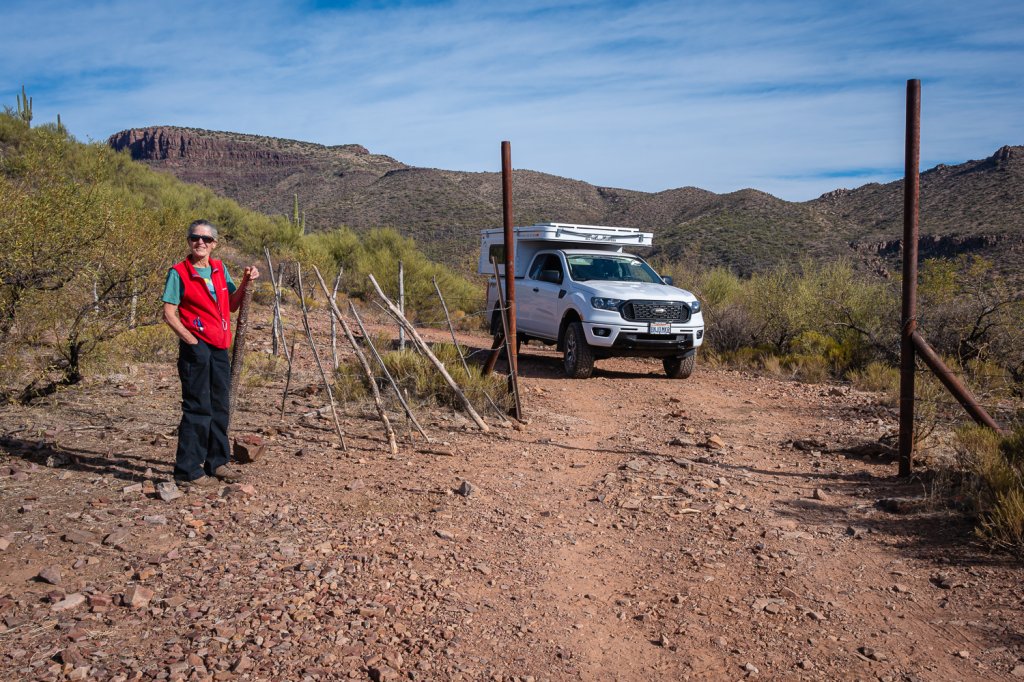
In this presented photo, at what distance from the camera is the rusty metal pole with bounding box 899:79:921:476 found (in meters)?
6.24

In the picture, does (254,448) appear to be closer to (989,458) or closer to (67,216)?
(67,216)

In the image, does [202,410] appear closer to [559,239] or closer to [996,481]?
[996,481]

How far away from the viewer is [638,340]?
11039mm

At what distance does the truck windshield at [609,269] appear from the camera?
12.2 m

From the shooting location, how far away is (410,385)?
907cm

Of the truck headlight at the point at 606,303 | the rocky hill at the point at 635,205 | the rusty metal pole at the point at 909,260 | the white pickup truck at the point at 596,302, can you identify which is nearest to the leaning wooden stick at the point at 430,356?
the white pickup truck at the point at 596,302

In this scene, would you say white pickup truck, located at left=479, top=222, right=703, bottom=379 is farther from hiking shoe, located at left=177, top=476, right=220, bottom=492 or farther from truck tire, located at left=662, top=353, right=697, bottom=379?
hiking shoe, located at left=177, top=476, right=220, bottom=492

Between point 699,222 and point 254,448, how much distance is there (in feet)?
120

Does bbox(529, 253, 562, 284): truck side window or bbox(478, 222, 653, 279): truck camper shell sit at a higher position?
bbox(478, 222, 653, 279): truck camper shell

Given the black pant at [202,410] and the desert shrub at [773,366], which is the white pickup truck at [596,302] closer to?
the desert shrub at [773,366]

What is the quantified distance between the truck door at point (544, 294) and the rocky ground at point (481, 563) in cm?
438

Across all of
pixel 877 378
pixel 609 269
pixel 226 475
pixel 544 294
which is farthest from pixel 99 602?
pixel 877 378

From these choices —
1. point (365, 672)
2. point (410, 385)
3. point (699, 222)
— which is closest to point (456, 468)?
point (410, 385)

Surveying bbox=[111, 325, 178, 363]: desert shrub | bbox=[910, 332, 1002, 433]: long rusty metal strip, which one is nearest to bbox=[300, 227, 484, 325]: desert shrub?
bbox=[111, 325, 178, 363]: desert shrub
